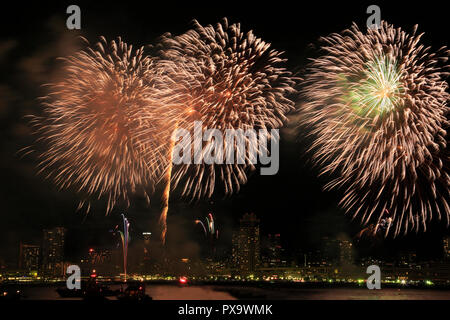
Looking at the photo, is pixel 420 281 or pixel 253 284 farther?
pixel 253 284

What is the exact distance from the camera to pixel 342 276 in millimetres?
193625

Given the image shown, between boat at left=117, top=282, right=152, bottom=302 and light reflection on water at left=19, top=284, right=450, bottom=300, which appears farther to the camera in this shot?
light reflection on water at left=19, top=284, right=450, bottom=300

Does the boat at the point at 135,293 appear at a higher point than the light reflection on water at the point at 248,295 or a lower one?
higher

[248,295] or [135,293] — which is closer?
[135,293]

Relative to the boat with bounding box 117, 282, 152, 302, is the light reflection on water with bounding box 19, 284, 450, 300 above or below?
below

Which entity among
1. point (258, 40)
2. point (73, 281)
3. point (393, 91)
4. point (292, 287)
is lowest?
point (292, 287)

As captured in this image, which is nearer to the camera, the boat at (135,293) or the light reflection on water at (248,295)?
the boat at (135,293)

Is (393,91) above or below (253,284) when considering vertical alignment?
above

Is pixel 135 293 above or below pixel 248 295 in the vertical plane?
above
